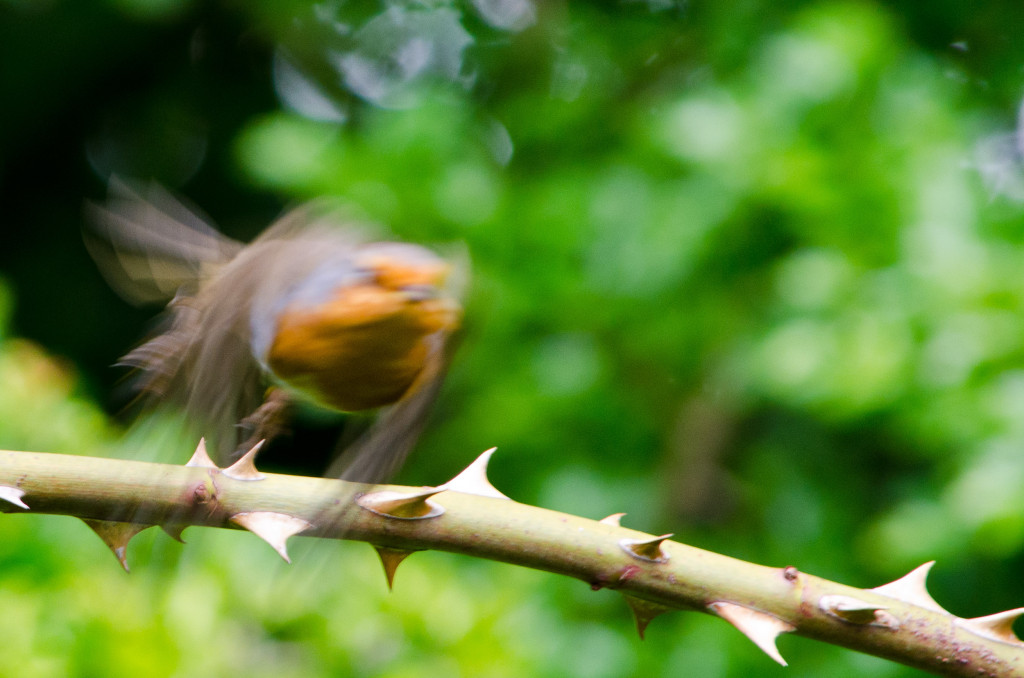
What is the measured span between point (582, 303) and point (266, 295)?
1172 mm

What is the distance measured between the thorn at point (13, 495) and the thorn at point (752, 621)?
326 mm

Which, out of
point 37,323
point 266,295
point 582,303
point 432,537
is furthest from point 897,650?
point 37,323

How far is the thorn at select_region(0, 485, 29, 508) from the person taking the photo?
1.38 feet

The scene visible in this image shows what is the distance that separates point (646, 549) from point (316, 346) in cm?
30

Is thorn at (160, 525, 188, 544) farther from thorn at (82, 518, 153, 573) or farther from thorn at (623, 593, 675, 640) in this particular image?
thorn at (623, 593, 675, 640)

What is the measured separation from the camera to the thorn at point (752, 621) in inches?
18.3

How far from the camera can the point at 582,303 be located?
184 cm

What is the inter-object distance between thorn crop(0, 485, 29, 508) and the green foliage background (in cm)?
21

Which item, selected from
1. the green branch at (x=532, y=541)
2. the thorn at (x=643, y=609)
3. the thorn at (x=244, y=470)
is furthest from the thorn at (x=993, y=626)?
the thorn at (x=244, y=470)

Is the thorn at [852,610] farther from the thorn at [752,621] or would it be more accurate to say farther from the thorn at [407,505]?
the thorn at [407,505]

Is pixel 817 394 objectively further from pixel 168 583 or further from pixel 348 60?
pixel 348 60

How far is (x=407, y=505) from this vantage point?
46 centimetres

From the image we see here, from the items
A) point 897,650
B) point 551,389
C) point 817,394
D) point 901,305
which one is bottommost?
→ point 551,389

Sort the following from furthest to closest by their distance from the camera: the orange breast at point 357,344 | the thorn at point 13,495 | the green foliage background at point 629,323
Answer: the green foliage background at point 629,323
the orange breast at point 357,344
the thorn at point 13,495
